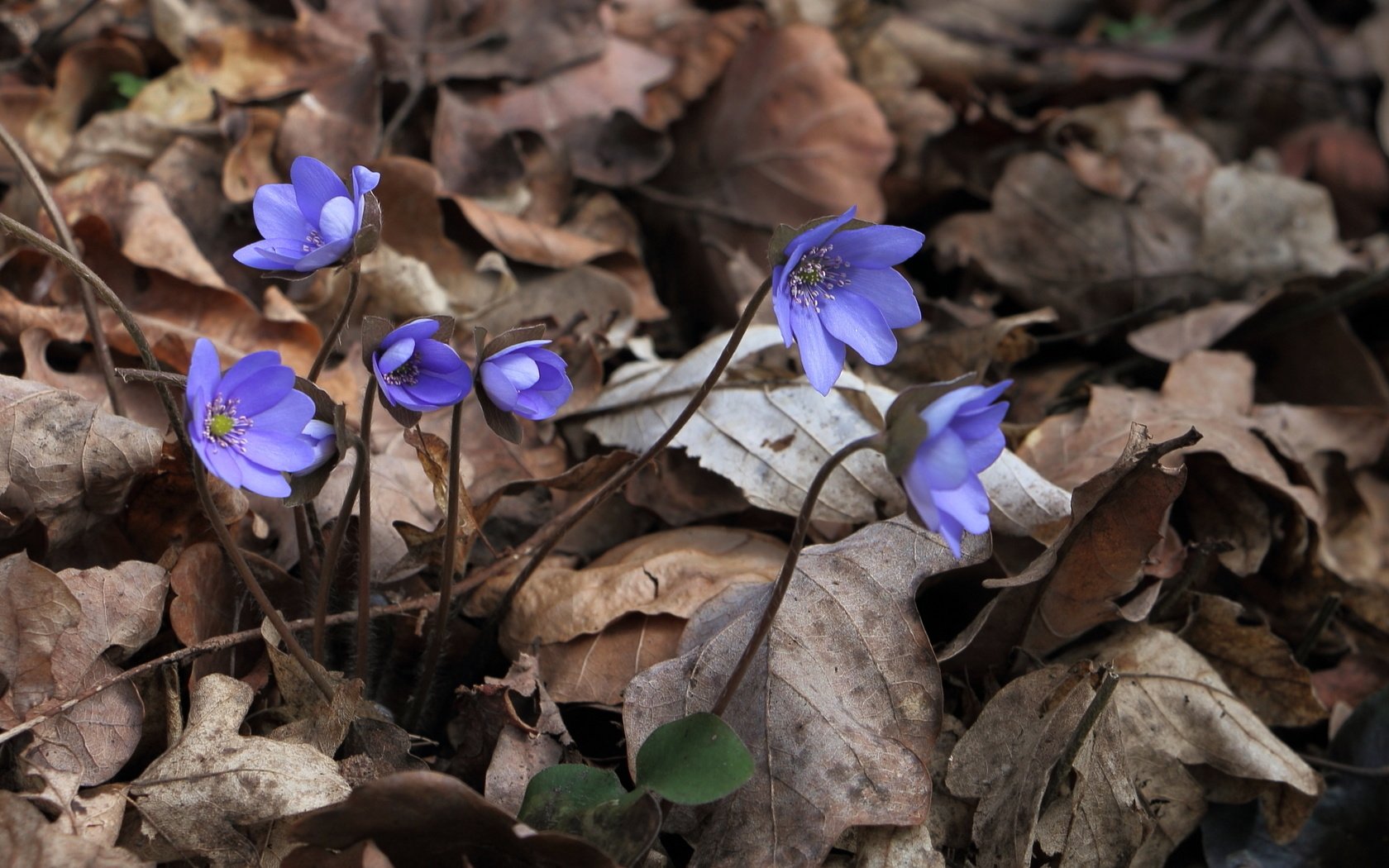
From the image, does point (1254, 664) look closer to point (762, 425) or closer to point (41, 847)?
point (762, 425)

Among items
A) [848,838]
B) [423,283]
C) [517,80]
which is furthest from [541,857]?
[517,80]

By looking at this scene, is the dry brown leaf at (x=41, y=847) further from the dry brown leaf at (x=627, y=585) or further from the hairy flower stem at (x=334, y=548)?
the dry brown leaf at (x=627, y=585)

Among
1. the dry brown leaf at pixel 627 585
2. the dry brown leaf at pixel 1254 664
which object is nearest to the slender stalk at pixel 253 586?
the dry brown leaf at pixel 627 585

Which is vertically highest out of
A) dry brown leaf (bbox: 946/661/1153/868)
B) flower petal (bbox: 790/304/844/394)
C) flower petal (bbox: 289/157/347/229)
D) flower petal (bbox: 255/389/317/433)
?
flower petal (bbox: 289/157/347/229)

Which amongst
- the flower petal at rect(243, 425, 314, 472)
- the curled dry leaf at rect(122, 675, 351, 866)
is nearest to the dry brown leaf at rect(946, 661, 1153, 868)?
the curled dry leaf at rect(122, 675, 351, 866)

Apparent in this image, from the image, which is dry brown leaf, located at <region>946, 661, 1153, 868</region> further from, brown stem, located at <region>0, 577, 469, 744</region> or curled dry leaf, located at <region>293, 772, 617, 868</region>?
brown stem, located at <region>0, 577, 469, 744</region>

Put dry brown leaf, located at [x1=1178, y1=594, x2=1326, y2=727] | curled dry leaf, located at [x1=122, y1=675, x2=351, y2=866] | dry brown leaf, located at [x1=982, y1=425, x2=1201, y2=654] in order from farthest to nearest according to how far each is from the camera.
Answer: dry brown leaf, located at [x1=1178, y1=594, x2=1326, y2=727] → dry brown leaf, located at [x1=982, y1=425, x2=1201, y2=654] → curled dry leaf, located at [x1=122, y1=675, x2=351, y2=866]

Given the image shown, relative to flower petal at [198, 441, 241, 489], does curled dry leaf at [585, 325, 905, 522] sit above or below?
below

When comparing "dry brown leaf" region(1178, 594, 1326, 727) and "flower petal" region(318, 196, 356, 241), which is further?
"dry brown leaf" region(1178, 594, 1326, 727)

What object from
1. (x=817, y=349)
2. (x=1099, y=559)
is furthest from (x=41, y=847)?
(x=1099, y=559)
